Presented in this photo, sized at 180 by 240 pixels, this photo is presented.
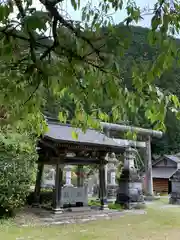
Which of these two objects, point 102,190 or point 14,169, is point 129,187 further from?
point 14,169

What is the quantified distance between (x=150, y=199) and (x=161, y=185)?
11229 millimetres

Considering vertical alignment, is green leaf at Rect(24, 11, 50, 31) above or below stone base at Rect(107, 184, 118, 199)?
above

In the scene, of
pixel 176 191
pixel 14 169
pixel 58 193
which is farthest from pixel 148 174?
pixel 14 169

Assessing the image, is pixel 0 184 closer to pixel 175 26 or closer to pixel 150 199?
pixel 175 26

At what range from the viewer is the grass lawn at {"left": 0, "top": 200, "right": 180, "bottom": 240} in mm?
6982

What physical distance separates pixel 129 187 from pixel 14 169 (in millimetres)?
5318

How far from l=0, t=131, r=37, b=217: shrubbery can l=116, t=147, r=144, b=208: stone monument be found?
4593 millimetres

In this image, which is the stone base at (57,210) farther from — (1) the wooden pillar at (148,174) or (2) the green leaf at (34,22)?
(1) the wooden pillar at (148,174)

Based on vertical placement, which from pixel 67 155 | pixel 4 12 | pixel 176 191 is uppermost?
pixel 4 12

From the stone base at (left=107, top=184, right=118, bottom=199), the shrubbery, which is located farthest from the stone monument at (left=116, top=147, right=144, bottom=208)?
the shrubbery

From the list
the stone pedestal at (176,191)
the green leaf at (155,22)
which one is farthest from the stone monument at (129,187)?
the green leaf at (155,22)

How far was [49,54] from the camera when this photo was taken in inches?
73.0

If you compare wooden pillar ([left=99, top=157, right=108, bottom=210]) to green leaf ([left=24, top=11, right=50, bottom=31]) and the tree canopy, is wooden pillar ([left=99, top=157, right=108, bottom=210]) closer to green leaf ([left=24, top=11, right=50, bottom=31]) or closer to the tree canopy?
the tree canopy

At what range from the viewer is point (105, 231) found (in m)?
7.67
